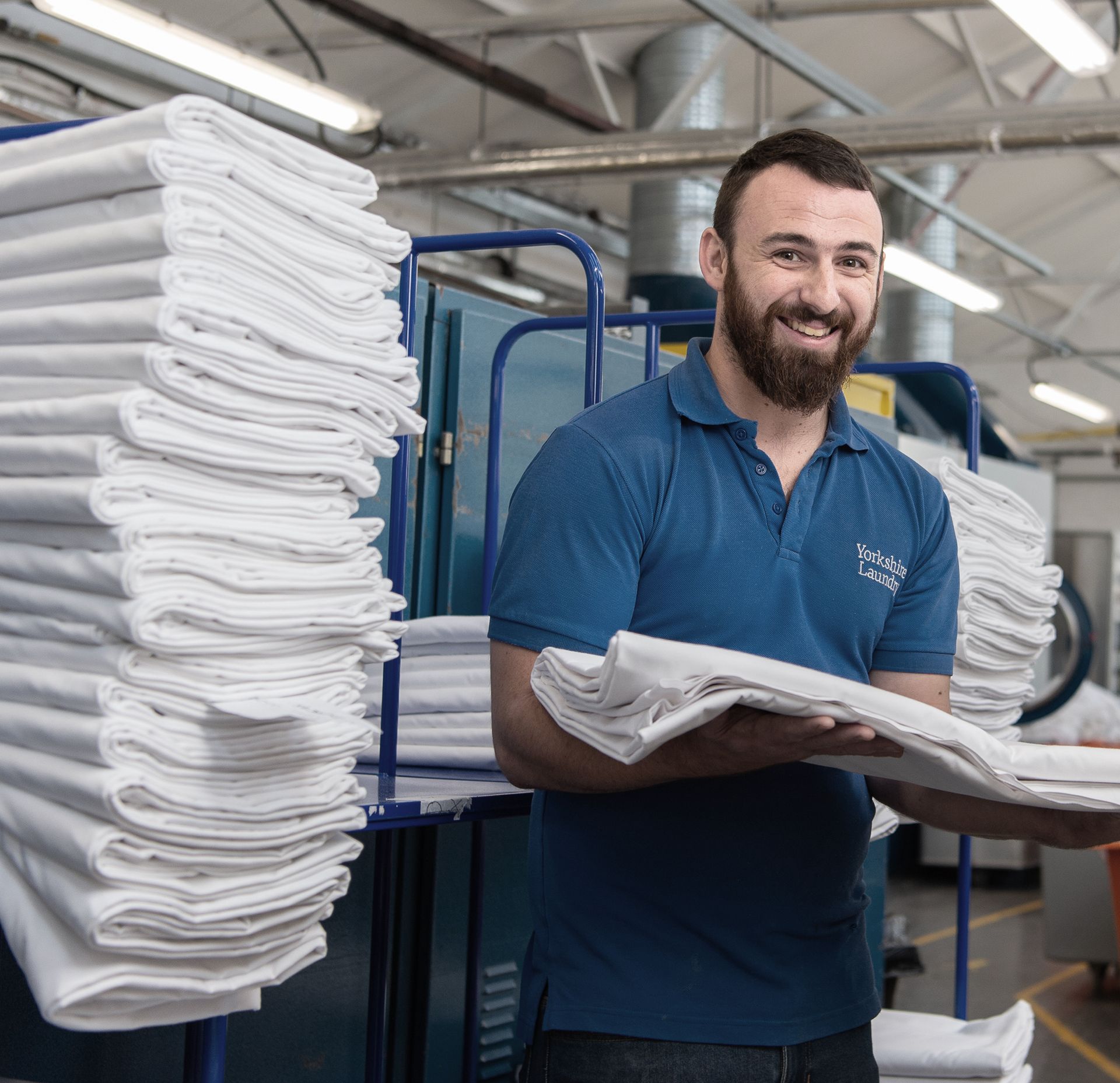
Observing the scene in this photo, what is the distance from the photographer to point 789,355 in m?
1.77

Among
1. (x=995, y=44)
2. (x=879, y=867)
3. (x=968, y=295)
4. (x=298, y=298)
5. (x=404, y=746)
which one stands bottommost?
(x=879, y=867)

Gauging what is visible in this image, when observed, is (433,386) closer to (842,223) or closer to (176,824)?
(842,223)

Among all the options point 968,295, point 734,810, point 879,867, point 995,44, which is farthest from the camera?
point 995,44

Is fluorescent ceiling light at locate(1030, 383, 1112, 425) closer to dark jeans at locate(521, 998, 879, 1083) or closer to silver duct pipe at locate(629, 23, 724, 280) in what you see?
silver duct pipe at locate(629, 23, 724, 280)

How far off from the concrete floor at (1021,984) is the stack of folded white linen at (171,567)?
482cm

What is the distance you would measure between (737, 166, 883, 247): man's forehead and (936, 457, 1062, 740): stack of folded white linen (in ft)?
4.94

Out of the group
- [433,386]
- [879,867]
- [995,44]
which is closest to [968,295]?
[995,44]

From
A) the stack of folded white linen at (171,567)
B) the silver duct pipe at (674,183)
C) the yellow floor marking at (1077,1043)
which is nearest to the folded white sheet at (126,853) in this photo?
the stack of folded white linen at (171,567)

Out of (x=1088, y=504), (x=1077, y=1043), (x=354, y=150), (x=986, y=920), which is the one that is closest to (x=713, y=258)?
(x=1077, y=1043)

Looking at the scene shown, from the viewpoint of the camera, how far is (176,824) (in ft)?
4.56

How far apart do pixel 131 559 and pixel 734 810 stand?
2.68ft

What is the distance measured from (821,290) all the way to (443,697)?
A: 1.11 meters

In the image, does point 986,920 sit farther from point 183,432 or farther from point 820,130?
point 183,432

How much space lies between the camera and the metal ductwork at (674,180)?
812 centimetres
